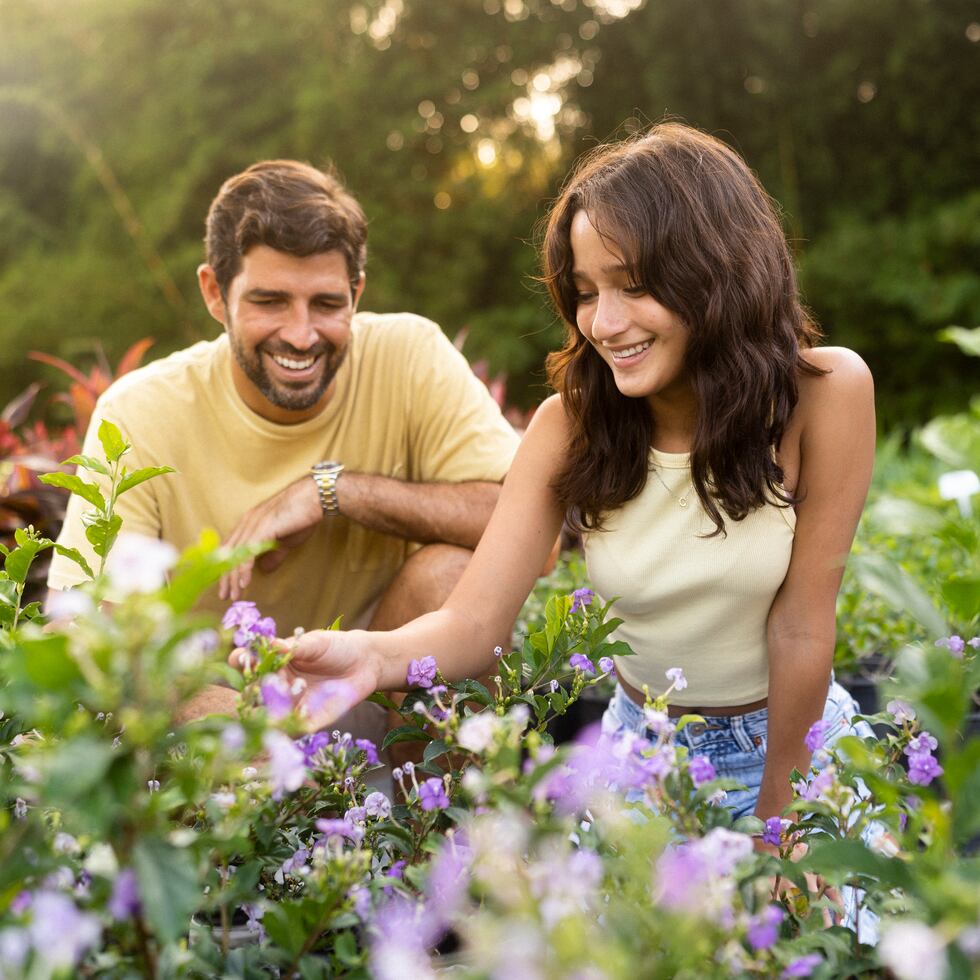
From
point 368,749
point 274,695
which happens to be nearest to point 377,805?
point 368,749

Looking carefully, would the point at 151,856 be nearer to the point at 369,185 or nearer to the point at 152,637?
the point at 152,637

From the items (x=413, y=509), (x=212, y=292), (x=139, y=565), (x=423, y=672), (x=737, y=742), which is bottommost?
(x=737, y=742)

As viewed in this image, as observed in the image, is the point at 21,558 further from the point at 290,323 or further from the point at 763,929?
the point at 290,323

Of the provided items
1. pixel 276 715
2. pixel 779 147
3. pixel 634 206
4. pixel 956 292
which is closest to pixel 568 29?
pixel 779 147

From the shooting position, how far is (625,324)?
165cm

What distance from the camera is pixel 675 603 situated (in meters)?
1.80

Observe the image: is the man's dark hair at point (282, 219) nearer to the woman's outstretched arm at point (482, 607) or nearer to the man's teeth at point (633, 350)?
the woman's outstretched arm at point (482, 607)

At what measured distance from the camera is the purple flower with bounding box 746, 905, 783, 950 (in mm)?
719

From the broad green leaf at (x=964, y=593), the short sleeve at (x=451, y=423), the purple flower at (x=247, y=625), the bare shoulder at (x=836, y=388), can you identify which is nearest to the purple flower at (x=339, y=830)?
the purple flower at (x=247, y=625)

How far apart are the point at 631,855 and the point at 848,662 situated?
6.33 ft

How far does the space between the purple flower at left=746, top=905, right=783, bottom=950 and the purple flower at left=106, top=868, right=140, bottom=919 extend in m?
0.39

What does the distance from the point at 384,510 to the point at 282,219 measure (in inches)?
26.5

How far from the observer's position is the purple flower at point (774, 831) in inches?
43.6

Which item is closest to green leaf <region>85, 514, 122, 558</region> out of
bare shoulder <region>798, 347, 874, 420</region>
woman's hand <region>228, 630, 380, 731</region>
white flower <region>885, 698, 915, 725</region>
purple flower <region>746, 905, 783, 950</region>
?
woman's hand <region>228, 630, 380, 731</region>
